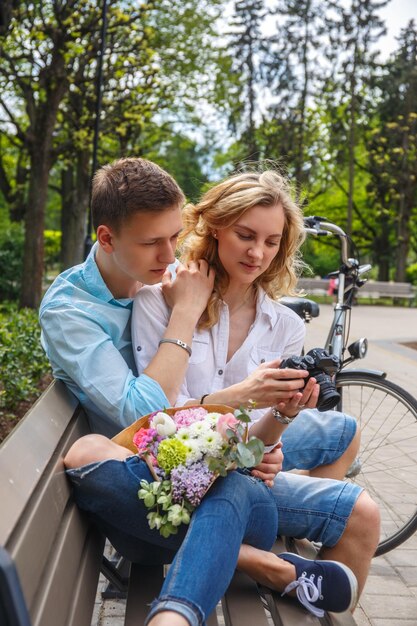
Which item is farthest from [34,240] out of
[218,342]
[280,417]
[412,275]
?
[412,275]

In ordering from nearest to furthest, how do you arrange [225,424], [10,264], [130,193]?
[225,424]
[130,193]
[10,264]

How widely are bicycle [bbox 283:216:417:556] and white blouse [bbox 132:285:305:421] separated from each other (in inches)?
36.2

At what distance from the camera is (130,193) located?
8.77 feet

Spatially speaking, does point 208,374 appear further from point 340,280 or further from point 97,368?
point 340,280

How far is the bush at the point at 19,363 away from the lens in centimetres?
605

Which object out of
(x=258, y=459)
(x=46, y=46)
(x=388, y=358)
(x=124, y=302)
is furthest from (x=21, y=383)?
(x=46, y=46)

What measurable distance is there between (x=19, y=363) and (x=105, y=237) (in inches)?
156

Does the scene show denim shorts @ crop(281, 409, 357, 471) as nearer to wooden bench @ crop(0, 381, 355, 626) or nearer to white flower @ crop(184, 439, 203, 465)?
wooden bench @ crop(0, 381, 355, 626)

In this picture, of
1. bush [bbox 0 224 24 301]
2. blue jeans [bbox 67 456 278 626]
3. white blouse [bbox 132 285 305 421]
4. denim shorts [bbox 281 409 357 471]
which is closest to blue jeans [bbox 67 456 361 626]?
blue jeans [bbox 67 456 278 626]

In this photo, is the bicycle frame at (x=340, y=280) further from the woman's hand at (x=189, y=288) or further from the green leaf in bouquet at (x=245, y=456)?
the green leaf in bouquet at (x=245, y=456)

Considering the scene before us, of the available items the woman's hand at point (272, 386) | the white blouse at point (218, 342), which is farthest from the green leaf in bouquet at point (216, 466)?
the white blouse at point (218, 342)

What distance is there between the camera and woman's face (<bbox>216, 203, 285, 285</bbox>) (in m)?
3.03

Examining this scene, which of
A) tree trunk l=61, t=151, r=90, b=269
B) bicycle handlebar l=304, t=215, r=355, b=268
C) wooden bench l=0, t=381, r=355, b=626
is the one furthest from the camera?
tree trunk l=61, t=151, r=90, b=269

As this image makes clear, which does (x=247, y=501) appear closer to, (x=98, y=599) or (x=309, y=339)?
(x=98, y=599)
